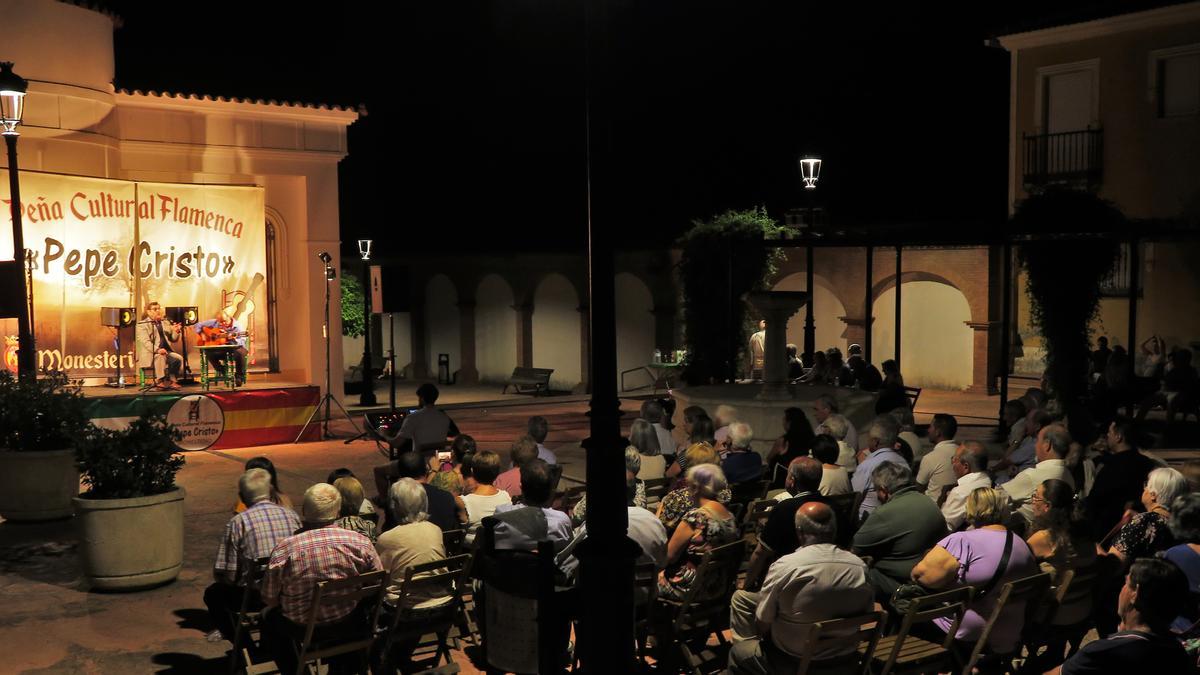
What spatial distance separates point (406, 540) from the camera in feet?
20.9

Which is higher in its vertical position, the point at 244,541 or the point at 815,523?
Result: the point at 815,523

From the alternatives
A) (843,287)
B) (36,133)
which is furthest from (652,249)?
(36,133)

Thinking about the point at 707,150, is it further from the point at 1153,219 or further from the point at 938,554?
the point at 938,554

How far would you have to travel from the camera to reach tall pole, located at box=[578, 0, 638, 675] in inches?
156

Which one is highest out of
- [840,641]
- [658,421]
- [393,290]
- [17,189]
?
[17,189]

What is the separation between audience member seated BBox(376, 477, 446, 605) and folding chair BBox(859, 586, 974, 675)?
246 centimetres

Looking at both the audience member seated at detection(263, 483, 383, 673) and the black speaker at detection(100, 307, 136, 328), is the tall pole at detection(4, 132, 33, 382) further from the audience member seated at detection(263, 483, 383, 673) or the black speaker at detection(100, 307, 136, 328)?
the audience member seated at detection(263, 483, 383, 673)

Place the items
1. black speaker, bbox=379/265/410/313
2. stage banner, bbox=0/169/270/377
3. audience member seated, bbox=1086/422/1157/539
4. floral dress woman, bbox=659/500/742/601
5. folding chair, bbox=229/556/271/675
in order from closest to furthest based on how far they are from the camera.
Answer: folding chair, bbox=229/556/271/675
floral dress woman, bbox=659/500/742/601
audience member seated, bbox=1086/422/1157/539
stage banner, bbox=0/169/270/377
black speaker, bbox=379/265/410/313

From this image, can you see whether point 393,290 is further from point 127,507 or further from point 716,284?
point 127,507


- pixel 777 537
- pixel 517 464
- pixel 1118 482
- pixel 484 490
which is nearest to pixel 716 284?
pixel 517 464

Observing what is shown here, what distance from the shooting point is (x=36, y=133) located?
16281 millimetres

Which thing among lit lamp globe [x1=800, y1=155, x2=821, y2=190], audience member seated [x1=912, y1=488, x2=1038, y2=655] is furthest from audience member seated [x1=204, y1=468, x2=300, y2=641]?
lit lamp globe [x1=800, y1=155, x2=821, y2=190]

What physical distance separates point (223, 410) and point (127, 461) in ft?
26.3

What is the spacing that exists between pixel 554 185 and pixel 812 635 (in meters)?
39.6
